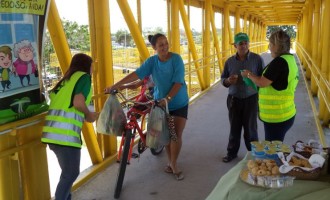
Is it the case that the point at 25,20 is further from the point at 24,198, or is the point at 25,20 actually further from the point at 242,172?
the point at 242,172

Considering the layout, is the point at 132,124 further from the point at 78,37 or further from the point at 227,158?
the point at 78,37

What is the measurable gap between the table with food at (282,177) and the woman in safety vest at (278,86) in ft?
2.78

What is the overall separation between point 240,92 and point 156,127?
3.74 ft

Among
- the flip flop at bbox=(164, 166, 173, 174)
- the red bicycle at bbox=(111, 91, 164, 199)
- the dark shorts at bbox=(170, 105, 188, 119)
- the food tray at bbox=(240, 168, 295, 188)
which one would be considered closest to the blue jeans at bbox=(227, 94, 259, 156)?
the dark shorts at bbox=(170, 105, 188, 119)

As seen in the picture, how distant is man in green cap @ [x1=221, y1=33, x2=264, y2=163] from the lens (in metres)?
3.84

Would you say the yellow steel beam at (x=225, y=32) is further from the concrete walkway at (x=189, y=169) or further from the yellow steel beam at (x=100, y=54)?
the yellow steel beam at (x=100, y=54)

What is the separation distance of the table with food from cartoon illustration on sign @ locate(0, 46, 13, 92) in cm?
161

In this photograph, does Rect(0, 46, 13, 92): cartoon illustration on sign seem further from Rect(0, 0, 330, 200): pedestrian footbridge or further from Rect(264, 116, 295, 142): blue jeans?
Rect(264, 116, 295, 142): blue jeans

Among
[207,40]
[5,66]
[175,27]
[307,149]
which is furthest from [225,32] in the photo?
[307,149]

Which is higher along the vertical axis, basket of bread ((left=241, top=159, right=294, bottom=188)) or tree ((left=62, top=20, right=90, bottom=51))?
tree ((left=62, top=20, right=90, bottom=51))

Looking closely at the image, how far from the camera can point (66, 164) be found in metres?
2.71

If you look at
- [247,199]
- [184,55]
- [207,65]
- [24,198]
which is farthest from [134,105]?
[184,55]

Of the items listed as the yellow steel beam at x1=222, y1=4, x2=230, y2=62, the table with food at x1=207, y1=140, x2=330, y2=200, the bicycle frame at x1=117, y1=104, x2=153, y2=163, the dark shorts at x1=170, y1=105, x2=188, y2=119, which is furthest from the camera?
the yellow steel beam at x1=222, y1=4, x2=230, y2=62

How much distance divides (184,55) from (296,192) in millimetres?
9703
